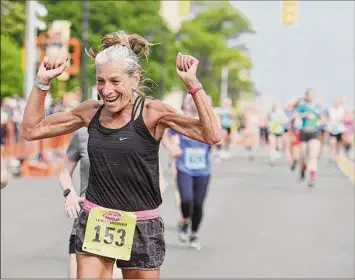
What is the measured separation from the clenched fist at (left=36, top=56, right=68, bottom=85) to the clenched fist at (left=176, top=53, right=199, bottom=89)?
578 millimetres

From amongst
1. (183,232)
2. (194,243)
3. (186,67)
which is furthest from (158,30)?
(186,67)

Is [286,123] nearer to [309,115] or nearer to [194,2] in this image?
[309,115]

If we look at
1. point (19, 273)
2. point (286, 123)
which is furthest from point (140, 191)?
point (286, 123)

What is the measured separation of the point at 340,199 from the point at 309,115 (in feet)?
11.5

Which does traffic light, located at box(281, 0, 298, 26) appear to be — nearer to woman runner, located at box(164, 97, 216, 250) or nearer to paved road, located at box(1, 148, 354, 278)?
paved road, located at box(1, 148, 354, 278)

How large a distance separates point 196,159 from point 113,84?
6659mm

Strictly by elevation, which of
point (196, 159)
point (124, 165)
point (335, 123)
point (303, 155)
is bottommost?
point (335, 123)

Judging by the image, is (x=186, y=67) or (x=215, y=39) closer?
(x=186, y=67)

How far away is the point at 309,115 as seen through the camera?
22.5 metres

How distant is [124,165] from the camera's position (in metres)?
5.68

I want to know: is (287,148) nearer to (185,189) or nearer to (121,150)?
(185,189)

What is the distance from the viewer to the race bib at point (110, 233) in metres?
5.72

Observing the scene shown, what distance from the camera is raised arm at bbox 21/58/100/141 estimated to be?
5.72 meters

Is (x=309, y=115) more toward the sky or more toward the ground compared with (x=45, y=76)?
more toward the ground
